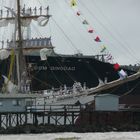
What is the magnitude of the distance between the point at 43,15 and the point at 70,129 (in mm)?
33197

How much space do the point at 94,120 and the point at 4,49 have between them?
2864 cm

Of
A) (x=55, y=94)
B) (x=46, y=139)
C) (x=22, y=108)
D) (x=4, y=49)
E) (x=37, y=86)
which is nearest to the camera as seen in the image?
(x=46, y=139)

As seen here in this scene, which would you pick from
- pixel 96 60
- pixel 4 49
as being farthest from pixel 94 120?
pixel 96 60

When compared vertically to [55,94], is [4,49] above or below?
above

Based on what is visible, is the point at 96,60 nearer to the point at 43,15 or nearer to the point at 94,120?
the point at 43,15

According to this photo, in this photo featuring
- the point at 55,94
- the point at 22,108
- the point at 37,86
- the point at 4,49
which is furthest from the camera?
the point at 37,86

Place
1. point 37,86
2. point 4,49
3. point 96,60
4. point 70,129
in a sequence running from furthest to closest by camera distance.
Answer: point 96,60, point 37,86, point 4,49, point 70,129

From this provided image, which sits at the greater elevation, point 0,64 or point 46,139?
point 0,64

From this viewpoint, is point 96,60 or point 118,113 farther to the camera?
point 96,60

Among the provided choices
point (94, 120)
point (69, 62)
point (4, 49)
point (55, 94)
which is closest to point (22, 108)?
point (94, 120)

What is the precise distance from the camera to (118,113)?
43938 mm

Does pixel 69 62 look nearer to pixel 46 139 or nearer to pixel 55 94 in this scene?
pixel 55 94

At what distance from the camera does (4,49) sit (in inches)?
2746

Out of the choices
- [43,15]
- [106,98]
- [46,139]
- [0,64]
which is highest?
[43,15]
